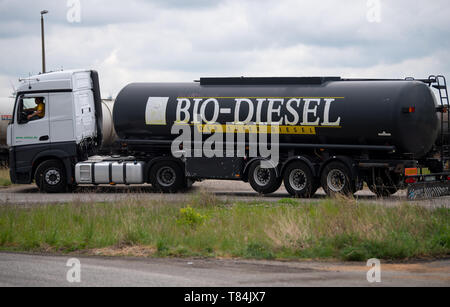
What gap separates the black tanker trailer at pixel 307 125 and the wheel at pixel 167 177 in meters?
0.27

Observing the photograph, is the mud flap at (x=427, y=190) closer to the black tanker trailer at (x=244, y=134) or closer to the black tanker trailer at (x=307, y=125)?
the black tanker trailer at (x=244, y=134)

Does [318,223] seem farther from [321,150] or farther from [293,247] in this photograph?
[321,150]

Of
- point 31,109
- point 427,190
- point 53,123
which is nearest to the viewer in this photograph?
point 427,190

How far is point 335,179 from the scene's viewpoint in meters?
20.1

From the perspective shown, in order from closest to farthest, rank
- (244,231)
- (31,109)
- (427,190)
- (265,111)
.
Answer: (244,231) < (427,190) < (265,111) < (31,109)

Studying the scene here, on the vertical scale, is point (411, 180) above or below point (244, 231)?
above

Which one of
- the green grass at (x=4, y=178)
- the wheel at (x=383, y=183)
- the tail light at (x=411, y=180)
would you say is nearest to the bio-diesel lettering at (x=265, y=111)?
the wheel at (x=383, y=183)

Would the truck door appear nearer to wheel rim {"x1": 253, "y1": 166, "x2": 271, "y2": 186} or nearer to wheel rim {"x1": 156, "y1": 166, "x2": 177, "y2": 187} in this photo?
wheel rim {"x1": 156, "y1": 166, "x2": 177, "y2": 187}

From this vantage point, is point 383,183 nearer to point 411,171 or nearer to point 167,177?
point 411,171

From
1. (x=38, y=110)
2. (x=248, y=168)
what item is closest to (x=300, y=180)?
(x=248, y=168)

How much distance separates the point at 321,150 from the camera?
20625mm

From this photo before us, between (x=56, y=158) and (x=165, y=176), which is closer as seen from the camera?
(x=165, y=176)

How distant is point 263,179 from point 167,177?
3456mm
